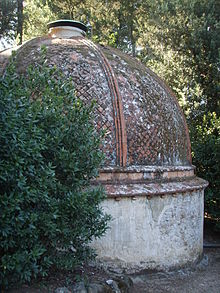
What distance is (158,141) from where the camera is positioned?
22.2ft

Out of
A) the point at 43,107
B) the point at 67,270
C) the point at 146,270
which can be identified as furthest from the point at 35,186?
the point at 146,270

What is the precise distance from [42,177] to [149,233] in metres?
3.29

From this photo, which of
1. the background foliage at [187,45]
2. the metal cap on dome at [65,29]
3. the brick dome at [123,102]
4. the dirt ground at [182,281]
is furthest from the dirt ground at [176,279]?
the metal cap on dome at [65,29]

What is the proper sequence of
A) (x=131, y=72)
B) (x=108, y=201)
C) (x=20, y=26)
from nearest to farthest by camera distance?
1. (x=108, y=201)
2. (x=131, y=72)
3. (x=20, y=26)

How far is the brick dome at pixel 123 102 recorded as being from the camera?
633 centimetres

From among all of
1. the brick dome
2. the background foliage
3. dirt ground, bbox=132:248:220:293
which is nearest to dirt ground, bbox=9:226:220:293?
dirt ground, bbox=132:248:220:293

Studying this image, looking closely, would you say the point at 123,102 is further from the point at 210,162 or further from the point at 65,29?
the point at 210,162

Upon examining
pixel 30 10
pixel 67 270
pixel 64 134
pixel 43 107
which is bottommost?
pixel 67 270

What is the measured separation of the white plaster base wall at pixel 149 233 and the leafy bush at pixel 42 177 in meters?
1.51

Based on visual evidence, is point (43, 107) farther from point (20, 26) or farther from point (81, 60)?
point (20, 26)

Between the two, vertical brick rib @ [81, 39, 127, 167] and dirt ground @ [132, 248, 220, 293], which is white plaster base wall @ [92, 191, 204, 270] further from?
vertical brick rib @ [81, 39, 127, 167]

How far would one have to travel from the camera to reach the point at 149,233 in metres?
6.25

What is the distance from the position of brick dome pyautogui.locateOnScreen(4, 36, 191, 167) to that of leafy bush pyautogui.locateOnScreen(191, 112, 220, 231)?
7.66 feet

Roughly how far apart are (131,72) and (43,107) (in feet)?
12.1
